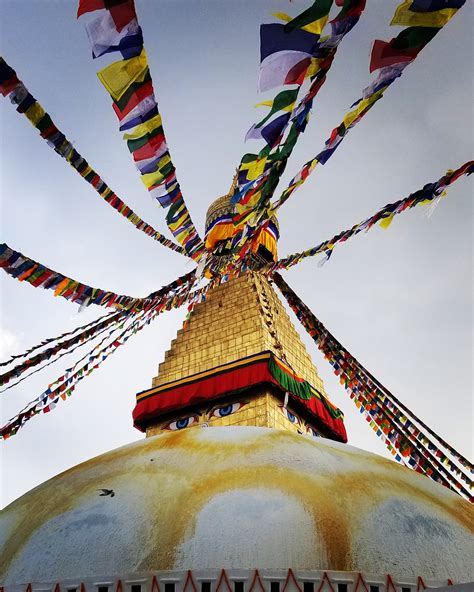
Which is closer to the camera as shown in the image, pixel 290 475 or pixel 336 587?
pixel 336 587

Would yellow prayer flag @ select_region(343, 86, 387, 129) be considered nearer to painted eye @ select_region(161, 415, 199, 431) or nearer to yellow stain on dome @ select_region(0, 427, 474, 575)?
yellow stain on dome @ select_region(0, 427, 474, 575)

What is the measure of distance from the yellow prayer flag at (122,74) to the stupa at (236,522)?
8.92 feet

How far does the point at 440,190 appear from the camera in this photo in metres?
4.87

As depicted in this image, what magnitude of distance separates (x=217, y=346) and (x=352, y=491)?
15.1ft

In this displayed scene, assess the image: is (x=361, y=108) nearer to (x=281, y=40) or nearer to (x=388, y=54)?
(x=388, y=54)

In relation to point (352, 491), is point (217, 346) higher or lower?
higher

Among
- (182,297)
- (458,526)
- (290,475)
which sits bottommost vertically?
(458,526)

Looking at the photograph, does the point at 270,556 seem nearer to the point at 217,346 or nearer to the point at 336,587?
the point at 336,587

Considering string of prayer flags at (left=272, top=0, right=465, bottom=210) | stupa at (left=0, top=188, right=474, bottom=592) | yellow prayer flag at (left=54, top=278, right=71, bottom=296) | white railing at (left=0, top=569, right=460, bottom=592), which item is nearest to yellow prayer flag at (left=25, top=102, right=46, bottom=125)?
string of prayer flags at (left=272, top=0, right=465, bottom=210)

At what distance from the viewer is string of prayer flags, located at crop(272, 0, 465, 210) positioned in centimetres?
281

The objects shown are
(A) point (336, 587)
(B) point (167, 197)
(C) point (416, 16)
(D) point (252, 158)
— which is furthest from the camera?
(B) point (167, 197)

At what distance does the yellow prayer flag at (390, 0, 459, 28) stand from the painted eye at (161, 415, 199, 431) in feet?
18.2

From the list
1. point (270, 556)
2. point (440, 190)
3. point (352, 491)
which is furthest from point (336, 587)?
point (440, 190)

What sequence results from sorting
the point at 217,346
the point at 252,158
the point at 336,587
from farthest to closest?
the point at 217,346 < the point at 252,158 < the point at 336,587
